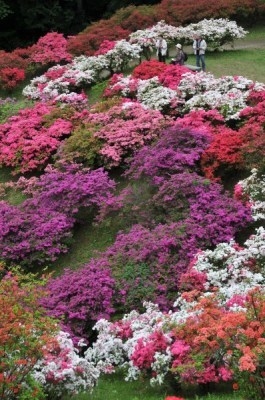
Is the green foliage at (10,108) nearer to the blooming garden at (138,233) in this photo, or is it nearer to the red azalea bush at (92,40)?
the blooming garden at (138,233)

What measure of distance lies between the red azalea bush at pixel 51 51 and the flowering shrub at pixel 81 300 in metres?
14.2

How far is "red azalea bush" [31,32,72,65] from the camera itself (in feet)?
79.7

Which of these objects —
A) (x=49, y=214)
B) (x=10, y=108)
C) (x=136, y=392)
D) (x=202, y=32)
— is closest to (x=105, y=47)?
(x=202, y=32)

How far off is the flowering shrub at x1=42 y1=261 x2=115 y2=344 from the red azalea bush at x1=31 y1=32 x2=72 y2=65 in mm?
14166

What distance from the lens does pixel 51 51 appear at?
2483 cm

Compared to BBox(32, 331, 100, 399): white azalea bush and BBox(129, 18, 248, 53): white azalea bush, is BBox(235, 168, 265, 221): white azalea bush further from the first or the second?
BBox(129, 18, 248, 53): white azalea bush

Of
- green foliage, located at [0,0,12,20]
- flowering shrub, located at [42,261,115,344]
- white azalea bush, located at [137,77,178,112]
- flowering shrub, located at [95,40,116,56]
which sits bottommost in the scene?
flowering shrub, located at [42,261,115,344]

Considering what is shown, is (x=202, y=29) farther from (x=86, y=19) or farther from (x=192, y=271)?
(x=192, y=271)

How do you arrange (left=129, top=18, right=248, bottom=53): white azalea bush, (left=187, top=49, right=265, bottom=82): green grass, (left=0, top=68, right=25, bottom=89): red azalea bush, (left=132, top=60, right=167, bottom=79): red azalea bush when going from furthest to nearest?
1. (left=129, top=18, right=248, bottom=53): white azalea bush
2. (left=0, top=68, right=25, bottom=89): red azalea bush
3. (left=187, top=49, right=265, bottom=82): green grass
4. (left=132, top=60, right=167, bottom=79): red azalea bush

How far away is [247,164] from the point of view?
1370 cm

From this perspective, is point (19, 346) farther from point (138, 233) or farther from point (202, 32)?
point (202, 32)

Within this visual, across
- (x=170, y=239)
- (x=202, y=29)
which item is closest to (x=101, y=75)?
(x=202, y=29)

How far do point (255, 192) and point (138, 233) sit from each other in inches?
95.3

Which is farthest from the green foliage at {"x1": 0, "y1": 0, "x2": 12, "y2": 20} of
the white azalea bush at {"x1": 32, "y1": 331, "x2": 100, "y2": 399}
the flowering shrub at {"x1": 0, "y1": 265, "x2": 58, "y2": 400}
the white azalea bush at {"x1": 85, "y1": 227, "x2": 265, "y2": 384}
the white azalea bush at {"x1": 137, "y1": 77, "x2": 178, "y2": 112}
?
the flowering shrub at {"x1": 0, "y1": 265, "x2": 58, "y2": 400}
